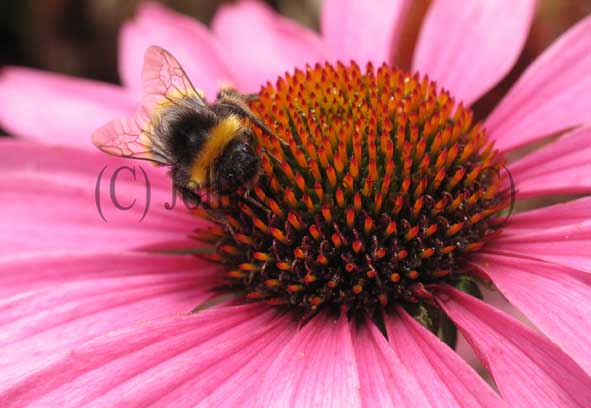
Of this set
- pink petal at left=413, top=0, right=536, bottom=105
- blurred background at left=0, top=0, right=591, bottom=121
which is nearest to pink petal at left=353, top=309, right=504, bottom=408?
pink petal at left=413, top=0, right=536, bottom=105

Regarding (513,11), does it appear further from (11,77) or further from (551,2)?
(11,77)

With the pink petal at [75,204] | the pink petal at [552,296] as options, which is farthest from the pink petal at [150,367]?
the pink petal at [75,204]

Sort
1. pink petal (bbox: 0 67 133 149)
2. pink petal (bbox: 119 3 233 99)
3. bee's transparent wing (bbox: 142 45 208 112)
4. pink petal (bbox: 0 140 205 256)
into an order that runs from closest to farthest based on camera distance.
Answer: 1. bee's transparent wing (bbox: 142 45 208 112)
2. pink petal (bbox: 0 140 205 256)
3. pink petal (bbox: 0 67 133 149)
4. pink petal (bbox: 119 3 233 99)

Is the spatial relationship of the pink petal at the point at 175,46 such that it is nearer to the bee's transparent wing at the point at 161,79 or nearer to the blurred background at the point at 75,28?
the bee's transparent wing at the point at 161,79

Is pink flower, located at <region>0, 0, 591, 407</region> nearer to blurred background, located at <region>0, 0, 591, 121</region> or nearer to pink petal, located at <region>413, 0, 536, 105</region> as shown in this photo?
pink petal, located at <region>413, 0, 536, 105</region>

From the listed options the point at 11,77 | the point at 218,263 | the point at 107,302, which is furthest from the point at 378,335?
the point at 11,77

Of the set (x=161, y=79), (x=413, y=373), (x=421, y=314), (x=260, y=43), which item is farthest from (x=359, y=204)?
(x=260, y=43)
